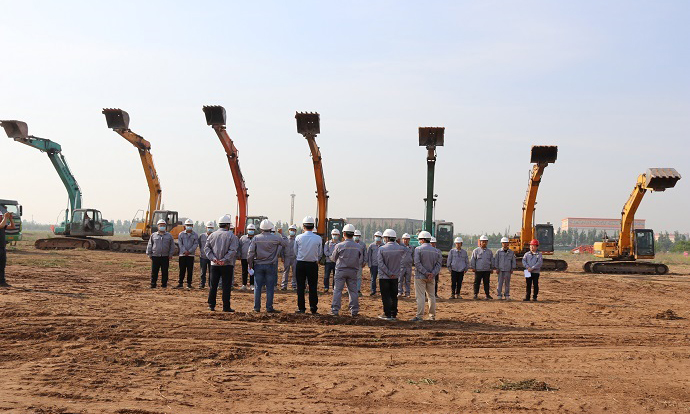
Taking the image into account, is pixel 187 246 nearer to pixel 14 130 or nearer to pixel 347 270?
pixel 347 270

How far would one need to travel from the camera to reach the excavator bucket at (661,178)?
28.3 m

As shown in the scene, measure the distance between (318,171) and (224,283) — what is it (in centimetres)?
1522

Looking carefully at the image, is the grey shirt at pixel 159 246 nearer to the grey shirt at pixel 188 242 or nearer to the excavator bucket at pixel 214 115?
the grey shirt at pixel 188 242

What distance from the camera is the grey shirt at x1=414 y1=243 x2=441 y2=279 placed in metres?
12.3

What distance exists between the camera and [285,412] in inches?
239

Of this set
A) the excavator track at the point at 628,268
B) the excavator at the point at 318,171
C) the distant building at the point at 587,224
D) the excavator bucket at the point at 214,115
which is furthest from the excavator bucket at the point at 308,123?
the distant building at the point at 587,224

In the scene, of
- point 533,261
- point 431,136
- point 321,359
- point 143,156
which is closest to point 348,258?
point 321,359

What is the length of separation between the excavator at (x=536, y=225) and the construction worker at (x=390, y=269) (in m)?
19.6

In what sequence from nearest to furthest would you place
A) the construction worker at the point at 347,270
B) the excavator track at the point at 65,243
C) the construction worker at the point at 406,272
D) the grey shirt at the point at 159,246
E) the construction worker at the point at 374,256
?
1. the construction worker at the point at 347,270
2. the construction worker at the point at 374,256
3. the construction worker at the point at 406,272
4. the grey shirt at the point at 159,246
5. the excavator track at the point at 65,243

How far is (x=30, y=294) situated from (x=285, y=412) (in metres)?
10.3

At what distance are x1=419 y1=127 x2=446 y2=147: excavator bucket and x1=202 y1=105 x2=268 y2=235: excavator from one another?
843cm

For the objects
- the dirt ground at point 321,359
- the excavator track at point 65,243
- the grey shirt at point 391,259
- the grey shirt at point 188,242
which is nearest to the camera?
the dirt ground at point 321,359

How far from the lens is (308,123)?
85.0ft

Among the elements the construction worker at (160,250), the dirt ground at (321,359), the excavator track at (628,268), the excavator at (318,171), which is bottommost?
the dirt ground at (321,359)
